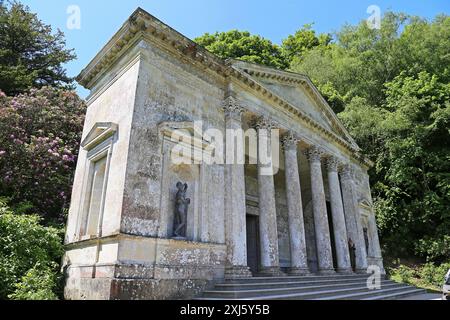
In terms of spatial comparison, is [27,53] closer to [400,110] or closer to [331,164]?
[331,164]

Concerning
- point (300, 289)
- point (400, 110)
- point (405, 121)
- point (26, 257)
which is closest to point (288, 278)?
point (300, 289)

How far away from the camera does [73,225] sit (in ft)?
33.2

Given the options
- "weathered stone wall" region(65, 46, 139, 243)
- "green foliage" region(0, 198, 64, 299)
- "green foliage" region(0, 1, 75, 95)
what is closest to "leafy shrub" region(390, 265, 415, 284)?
"weathered stone wall" region(65, 46, 139, 243)

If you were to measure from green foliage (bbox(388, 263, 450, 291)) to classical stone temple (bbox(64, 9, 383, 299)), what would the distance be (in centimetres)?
958

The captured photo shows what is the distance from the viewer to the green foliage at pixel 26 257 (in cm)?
736

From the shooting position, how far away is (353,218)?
16.7 meters

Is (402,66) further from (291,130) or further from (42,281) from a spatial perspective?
(42,281)

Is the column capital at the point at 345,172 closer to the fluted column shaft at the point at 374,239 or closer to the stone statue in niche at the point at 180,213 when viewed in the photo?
the fluted column shaft at the point at 374,239

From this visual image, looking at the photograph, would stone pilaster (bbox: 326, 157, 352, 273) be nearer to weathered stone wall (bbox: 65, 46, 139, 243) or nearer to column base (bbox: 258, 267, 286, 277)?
column base (bbox: 258, 267, 286, 277)

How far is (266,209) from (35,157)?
968 centimetres

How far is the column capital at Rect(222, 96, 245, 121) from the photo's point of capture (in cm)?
1129

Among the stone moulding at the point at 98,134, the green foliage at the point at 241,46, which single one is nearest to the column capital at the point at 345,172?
the stone moulding at the point at 98,134
